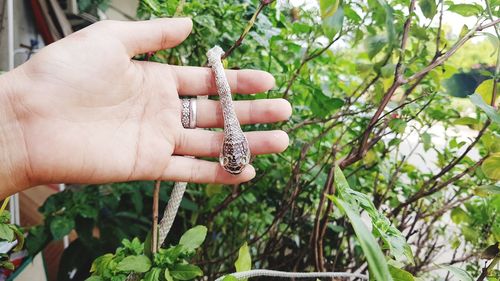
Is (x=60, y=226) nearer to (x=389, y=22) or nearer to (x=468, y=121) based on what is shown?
(x=389, y=22)

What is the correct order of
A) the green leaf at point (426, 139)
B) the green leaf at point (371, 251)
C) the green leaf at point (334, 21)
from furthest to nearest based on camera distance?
the green leaf at point (426, 139) → the green leaf at point (334, 21) → the green leaf at point (371, 251)

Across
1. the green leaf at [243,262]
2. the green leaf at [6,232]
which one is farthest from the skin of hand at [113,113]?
the green leaf at [243,262]

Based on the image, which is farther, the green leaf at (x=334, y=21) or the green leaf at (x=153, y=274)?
the green leaf at (x=334, y=21)

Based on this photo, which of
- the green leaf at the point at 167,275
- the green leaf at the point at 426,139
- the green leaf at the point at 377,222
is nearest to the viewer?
the green leaf at the point at 377,222

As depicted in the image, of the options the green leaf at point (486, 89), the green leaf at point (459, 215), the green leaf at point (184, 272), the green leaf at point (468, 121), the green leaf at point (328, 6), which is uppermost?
the green leaf at point (328, 6)

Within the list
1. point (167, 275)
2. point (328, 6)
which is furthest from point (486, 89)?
point (167, 275)

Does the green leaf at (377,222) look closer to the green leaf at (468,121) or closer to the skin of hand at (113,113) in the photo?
the skin of hand at (113,113)

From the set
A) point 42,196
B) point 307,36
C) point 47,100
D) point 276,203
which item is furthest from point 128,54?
point 42,196
